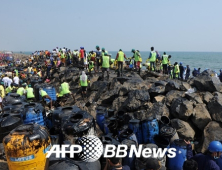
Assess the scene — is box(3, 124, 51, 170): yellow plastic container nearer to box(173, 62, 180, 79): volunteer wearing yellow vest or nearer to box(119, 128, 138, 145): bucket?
box(119, 128, 138, 145): bucket

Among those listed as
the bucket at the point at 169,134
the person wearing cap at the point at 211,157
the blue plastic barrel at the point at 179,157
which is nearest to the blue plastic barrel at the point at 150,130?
the bucket at the point at 169,134

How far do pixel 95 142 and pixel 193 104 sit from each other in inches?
204

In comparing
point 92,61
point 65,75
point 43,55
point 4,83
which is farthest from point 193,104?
point 43,55

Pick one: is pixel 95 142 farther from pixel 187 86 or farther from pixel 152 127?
pixel 187 86

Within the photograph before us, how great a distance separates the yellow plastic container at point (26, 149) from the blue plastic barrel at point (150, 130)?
Answer: 3350 millimetres

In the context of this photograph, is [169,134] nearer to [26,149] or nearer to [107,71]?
[26,149]

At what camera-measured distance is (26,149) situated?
4.07 metres

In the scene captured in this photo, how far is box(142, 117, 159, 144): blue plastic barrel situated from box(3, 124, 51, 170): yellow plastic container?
335cm

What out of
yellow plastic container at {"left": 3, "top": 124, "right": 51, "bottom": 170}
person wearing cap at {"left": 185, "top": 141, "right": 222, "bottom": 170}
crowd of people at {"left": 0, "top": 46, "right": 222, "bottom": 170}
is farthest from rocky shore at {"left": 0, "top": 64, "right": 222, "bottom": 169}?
yellow plastic container at {"left": 3, "top": 124, "right": 51, "bottom": 170}

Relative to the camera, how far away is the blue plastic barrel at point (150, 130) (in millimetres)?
6547

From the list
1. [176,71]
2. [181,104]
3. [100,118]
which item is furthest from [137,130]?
[176,71]

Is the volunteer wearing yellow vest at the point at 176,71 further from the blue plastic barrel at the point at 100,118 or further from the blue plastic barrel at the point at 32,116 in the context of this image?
the blue plastic barrel at the point at 32,116

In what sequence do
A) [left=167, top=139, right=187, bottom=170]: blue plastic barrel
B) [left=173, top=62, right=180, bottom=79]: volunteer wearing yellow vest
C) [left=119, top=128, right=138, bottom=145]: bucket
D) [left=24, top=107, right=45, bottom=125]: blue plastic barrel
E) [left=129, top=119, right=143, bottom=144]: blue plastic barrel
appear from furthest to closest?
[left=173, top=62, right=180, bottom=79]: volunteer wearing yellow vest < [left=24, top=107, right=45, bottom=125]: blue plastic barrel < [left=129, top=119, right=143, bottom=144]: blue plastic barrel < [left=119, top=128, right=138, bottom=145]: bucket < [left=167, top=139, right=187, bottom=170]: blue plastic barrel

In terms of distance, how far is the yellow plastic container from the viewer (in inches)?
160
